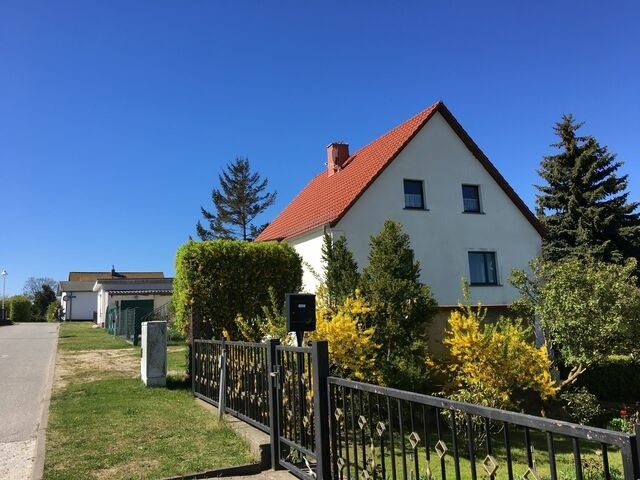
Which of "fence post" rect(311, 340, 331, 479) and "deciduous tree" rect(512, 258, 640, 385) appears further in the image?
"deciduous tree" rect(512, 258, 640, 385)

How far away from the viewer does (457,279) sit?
17625 millimetres

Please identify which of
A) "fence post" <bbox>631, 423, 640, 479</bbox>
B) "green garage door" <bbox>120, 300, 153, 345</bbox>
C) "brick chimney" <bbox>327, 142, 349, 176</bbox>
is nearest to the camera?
"fence post" <bbox>631, 423, 640, 479</bbox>

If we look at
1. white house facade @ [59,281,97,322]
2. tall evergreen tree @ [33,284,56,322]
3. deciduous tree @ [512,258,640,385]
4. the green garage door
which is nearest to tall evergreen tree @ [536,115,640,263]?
deciduous tree @ [512,258,640,385]

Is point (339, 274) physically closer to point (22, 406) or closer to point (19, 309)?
point (22, 406)

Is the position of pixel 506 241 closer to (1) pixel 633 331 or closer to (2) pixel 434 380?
(1) pixel 633 331

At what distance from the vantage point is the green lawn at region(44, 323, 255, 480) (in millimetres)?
5418

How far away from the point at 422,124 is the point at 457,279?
535 cm

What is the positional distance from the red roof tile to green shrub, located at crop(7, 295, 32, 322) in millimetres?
40515

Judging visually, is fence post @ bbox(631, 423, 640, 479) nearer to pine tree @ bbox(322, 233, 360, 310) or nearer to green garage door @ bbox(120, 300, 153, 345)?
pine tree @ bbox(322, 233, 360, 310)

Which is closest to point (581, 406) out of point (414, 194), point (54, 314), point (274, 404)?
point (274, 404)

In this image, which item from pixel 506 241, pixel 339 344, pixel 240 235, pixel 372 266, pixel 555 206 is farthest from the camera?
pixel 240 235

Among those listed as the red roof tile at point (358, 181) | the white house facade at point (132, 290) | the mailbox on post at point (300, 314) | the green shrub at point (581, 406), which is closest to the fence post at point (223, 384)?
the mailbox on post at point (300, 314)

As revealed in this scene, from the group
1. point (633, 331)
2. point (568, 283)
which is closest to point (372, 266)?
point (568, 283)

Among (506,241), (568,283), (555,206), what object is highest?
(555,206)
